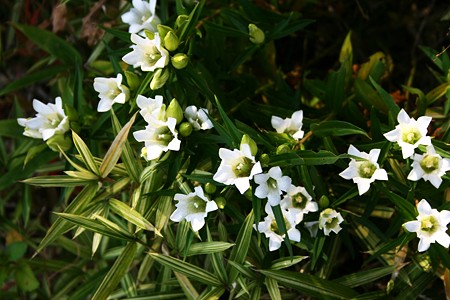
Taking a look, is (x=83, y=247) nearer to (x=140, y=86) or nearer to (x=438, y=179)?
(x=140, y=86)

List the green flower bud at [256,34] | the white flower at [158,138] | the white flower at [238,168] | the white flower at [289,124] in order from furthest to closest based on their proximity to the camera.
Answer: the green flower bud at [256,34]
the white flower at [289,124]
the white flower at [158,138]
the white flower at [238,168]

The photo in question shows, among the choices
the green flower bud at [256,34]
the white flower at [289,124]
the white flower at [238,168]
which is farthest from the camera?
the green flower bud at [256,34]

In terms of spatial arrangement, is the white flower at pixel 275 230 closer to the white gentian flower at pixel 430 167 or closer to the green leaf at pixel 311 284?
the green leaf at pixel 311 284

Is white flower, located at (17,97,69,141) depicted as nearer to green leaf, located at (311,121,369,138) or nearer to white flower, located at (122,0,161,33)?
white flower, located at (122,0,161,33)

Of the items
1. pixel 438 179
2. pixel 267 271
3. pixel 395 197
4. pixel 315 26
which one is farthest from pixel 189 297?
pixel 315 26

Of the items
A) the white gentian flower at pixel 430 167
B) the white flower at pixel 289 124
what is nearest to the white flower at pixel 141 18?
the white flower at pixel 289 124

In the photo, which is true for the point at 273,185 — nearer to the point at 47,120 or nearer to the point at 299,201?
the point at 299,201
